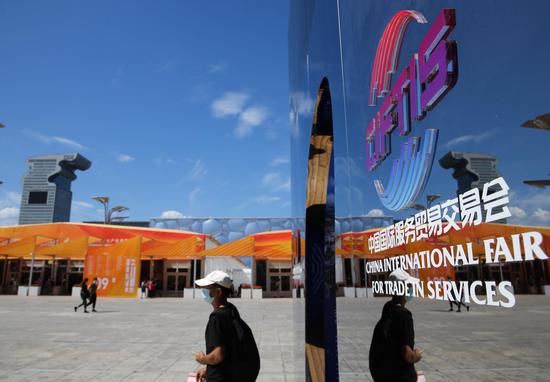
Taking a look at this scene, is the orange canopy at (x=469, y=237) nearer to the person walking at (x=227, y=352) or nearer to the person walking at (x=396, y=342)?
the person walking at (x=396, y=342)

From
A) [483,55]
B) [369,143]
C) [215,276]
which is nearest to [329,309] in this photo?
[215,276]

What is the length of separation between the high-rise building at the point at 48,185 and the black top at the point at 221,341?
134726 millimetres

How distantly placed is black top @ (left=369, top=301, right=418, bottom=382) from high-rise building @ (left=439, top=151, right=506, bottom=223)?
1.78 ft

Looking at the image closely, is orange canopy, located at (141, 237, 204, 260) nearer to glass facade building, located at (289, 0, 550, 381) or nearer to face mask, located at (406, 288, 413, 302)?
glass facade building, located at (289, 0, 550, 381)

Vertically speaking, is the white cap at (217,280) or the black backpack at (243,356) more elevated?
the white cap at (217,280)

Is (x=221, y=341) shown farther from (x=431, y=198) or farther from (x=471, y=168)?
(x=471, y=168)

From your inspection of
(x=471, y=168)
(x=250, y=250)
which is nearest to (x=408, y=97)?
(x=471, y=168)

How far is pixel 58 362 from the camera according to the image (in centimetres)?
602

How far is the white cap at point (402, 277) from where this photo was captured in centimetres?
135

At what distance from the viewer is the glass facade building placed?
0.76 m

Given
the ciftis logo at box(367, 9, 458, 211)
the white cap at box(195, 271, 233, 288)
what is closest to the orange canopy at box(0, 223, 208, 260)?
the white cap at box(195, 271, 233, 288)

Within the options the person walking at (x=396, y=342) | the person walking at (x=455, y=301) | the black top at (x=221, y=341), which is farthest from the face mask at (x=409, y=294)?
the black top at (x=221, y=341)

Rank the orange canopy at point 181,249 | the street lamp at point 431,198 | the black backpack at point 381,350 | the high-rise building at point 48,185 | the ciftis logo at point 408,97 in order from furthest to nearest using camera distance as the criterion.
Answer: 1. the high-rise building at point 48,185
2. the orange canopy at point 181,249
3. the black backpack at point 381,350
4. the street lamp at point 431,198
5. the ciftis logo at point 408,97

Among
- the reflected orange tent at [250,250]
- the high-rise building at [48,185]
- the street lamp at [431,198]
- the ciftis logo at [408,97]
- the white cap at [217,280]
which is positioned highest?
the high-rise building at [48,185]
